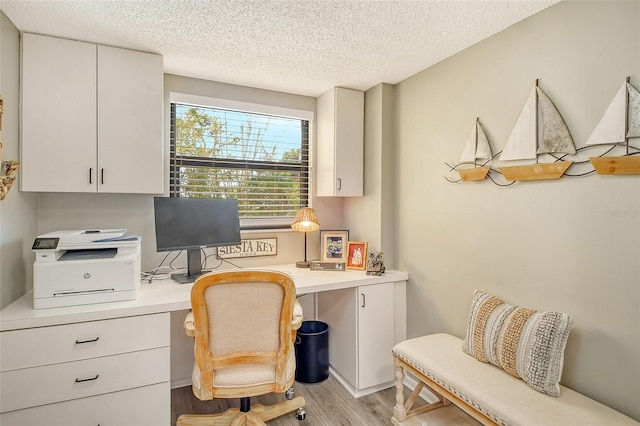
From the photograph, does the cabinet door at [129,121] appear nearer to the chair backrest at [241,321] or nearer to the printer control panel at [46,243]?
the printer control panel at [46,243]

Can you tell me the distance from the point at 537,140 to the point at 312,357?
2.13 metres

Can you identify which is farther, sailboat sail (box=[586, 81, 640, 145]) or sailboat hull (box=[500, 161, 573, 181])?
sailboat hull (box=[500, 161, 573, 181])

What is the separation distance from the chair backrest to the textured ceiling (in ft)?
4.43

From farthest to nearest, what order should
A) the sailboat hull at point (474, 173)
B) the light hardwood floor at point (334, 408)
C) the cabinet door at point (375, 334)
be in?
the cabinet door at point (375, 334) < the light hardwood floor at point (334, 408) < the sailboat hull at point (474, 173)

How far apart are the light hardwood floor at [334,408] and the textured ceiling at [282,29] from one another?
234 cm

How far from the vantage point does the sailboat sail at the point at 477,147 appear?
2039 millimetres

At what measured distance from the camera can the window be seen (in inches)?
105

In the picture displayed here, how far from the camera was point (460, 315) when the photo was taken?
2.24 metres

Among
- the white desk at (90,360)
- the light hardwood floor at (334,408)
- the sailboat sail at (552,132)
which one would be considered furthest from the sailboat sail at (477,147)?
the white desk at (90,360)

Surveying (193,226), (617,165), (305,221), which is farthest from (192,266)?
(617,165)

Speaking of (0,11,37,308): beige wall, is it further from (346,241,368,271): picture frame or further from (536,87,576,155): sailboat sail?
(536,87,576,155): sailboat sail

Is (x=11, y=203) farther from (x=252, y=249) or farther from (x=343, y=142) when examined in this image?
(x=343, y=142)

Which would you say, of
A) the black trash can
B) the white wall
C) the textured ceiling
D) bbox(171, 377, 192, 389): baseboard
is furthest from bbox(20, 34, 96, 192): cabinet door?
the black trash can

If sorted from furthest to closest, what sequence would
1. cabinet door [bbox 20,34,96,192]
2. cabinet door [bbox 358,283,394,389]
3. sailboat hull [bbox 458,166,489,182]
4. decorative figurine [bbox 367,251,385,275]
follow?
1. decorative figurine [bbox 367,251,385,275]
2. cabinet door [bbox 358,283,394,389]
3. sailboat hull [bbox 458,166,489,182]
4. cabinet door [bbox 20,34,96,192]
